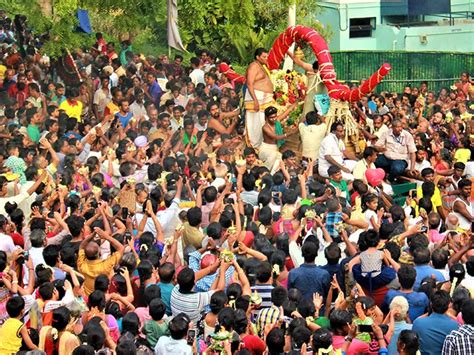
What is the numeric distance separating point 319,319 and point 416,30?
75.0ft

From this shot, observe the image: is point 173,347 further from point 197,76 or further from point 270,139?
point 197,76

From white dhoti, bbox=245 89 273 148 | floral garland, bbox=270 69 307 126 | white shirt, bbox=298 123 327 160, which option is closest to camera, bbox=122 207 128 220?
white shirt, bbox=298 123 327 160

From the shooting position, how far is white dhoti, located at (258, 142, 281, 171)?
1905cm

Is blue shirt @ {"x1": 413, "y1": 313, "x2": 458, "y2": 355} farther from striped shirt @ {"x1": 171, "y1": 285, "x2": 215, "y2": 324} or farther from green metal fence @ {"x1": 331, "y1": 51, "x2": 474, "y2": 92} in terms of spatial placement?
green metal fence @ {"x1": 331, "y1": 51, "x2": 474, "y2": 92}

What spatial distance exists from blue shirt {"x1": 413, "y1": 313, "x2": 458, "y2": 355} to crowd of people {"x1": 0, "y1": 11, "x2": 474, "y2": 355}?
0.04ft

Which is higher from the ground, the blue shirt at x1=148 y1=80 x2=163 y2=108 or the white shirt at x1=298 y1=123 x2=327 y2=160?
the blue shirt at x1=148 y1=80 x2=163 y2=108

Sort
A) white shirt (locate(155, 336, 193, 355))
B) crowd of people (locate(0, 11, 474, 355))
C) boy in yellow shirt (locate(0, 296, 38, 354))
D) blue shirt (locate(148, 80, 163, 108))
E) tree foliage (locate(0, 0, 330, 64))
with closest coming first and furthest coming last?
white shirt (locate(155, 336, 193, 355)), crowd of people (locate(0, 11, 474, 355)), boy in yellow shirt (locate(0, 296, 38, 354)), blue shirt (locate(148, 80, 163, 108)), tree foliage (locate(0, 0, 330, 64))

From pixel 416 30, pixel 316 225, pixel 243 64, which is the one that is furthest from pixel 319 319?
pixel 416 30

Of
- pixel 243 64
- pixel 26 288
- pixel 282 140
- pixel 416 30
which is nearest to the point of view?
pixel 26 288

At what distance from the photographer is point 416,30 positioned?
1315 inches

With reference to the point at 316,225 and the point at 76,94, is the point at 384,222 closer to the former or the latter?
the point at 316,225

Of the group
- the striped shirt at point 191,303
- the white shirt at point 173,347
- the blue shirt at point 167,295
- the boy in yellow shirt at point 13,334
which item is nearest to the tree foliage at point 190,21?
the blue shirt at point 167,295

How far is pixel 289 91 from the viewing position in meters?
20.8

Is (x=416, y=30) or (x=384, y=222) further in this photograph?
(x=416, y=30)
